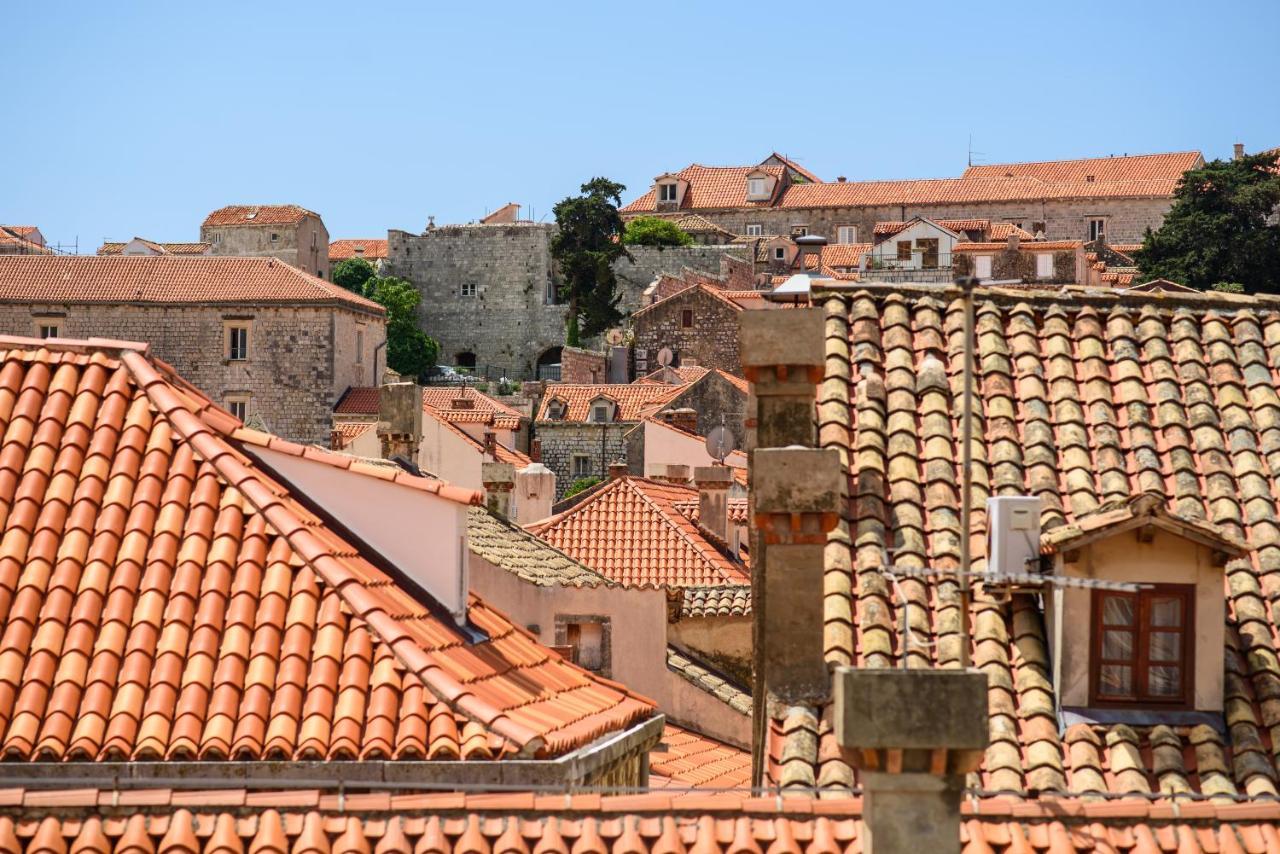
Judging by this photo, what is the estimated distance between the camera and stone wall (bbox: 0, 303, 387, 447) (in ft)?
201

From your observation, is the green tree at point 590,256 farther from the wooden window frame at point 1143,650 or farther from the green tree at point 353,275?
the wooden window frame at point 1143,650

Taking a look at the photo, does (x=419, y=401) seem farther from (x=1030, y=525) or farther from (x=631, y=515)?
(x=1030, y=525)

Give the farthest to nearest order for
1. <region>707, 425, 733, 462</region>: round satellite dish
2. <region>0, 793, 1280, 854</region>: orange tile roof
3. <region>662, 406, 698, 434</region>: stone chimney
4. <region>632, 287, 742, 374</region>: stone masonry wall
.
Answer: <region>632, 287, 742, 374</region>: stone masonry wall < <region>662, 406, 698, 434</region>: stone chimney < <region>707, 425, 733, 462</region>: round satellite dish < <region>0, 793, 1280, 854</region>: orange tile roof

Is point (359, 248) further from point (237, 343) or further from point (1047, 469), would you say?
point (1047, 469)

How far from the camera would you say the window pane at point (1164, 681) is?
31.4 feet

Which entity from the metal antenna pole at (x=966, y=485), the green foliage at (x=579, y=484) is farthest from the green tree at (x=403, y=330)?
the metal antenna pole at (x=966, y=485)

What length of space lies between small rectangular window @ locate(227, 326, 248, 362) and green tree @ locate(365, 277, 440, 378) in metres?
20.4

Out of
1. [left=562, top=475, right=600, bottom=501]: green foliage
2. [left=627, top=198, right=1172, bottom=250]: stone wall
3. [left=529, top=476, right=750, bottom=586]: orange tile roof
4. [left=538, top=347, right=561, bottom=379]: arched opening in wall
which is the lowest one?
[left=562, top=475, right=600, bottom=501]: green foliage

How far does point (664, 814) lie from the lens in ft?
29.5

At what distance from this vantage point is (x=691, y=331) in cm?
6750

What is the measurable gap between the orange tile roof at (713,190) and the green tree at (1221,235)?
22290 millimetres

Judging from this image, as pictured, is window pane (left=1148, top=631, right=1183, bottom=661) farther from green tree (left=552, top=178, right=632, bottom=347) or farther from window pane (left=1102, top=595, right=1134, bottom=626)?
green tree (left=552, top=178, right=632, bottom=347)

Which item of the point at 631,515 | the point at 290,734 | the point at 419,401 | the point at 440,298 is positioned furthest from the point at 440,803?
the point at 440,298

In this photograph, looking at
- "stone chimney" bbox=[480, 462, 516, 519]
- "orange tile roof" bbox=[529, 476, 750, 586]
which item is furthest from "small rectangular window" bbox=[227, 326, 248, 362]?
"stone chimney" bbox=[480, 462, 516, 519]
